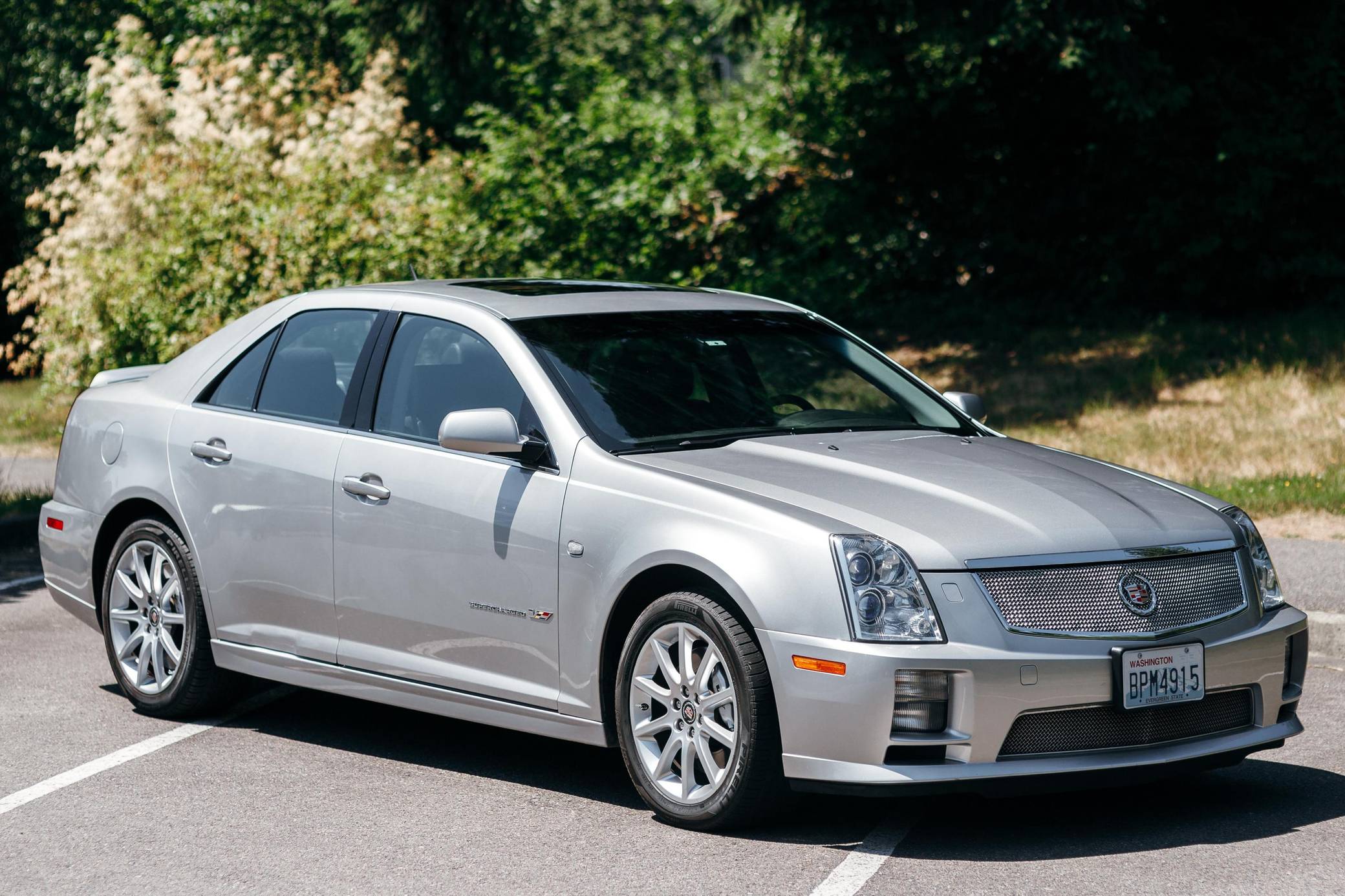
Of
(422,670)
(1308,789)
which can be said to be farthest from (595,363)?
(1308,789)

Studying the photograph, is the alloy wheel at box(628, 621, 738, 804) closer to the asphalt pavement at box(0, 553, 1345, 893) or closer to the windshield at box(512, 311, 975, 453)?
the asphalt pavement at box(0, 553, 1345, 893)

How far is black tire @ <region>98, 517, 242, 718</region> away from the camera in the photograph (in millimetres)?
6730

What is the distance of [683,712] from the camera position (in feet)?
17.1

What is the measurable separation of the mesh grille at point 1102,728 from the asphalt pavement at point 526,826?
0.32m

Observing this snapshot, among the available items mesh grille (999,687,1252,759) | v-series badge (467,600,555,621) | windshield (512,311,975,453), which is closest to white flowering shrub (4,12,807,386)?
windshield (512,311,975,453)

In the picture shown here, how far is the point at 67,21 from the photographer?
30.5m

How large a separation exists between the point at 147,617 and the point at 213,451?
82 cm

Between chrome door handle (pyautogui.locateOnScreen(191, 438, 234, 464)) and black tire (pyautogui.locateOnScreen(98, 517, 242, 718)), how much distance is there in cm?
36

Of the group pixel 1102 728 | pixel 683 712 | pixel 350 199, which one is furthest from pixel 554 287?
pixel 350 199

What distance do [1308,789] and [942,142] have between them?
1616cm

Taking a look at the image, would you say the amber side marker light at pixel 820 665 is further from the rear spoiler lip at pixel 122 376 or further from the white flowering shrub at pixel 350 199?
the white flowering shrub at pixel 350 199

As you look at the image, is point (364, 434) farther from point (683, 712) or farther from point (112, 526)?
point (683, 712)

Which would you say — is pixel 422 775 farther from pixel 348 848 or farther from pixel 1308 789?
pixel 1308 789

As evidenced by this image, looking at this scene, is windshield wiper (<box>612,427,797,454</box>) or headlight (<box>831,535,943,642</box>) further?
windshield wiper (<box>612,427,797,454</box>)
